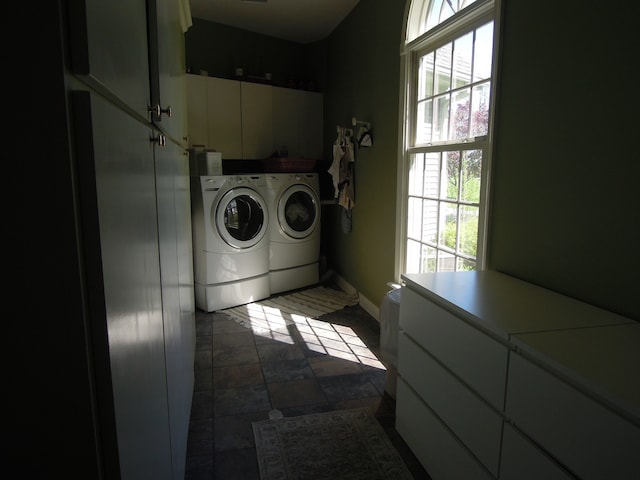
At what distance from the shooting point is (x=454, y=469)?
156 centimetres

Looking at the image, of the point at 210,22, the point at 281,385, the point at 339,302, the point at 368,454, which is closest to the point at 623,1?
the point at 368,454

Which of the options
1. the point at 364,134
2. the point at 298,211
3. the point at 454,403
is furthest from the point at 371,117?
the point at 454,403

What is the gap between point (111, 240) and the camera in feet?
1.93

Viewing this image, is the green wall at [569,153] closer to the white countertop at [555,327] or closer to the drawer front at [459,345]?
the white countertop at [555,327]

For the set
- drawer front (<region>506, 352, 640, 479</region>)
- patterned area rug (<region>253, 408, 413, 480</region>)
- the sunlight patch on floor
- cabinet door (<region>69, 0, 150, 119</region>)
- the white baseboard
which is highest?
cabinet door (<region>69, 0, 150, 119</region>)

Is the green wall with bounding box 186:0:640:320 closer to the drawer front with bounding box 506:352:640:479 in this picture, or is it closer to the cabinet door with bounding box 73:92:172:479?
the drawer front with bounding box 506:352:640:479

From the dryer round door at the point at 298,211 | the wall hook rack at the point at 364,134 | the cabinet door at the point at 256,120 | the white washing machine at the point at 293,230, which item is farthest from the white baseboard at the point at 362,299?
the cabinet door at the point at 256,120

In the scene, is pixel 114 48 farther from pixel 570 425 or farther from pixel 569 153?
pixel 569 153

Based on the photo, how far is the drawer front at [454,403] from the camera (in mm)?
1335

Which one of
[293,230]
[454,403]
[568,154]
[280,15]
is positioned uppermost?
[280,15]

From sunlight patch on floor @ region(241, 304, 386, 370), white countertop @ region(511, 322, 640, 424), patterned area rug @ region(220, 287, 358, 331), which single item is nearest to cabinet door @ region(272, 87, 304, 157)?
patterned area rug @ region(220, 287, 358, 331)

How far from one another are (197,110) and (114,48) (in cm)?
377

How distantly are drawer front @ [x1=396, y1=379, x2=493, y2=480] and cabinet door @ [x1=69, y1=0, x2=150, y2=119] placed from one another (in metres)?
1.51

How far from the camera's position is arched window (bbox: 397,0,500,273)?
2.13 metres
